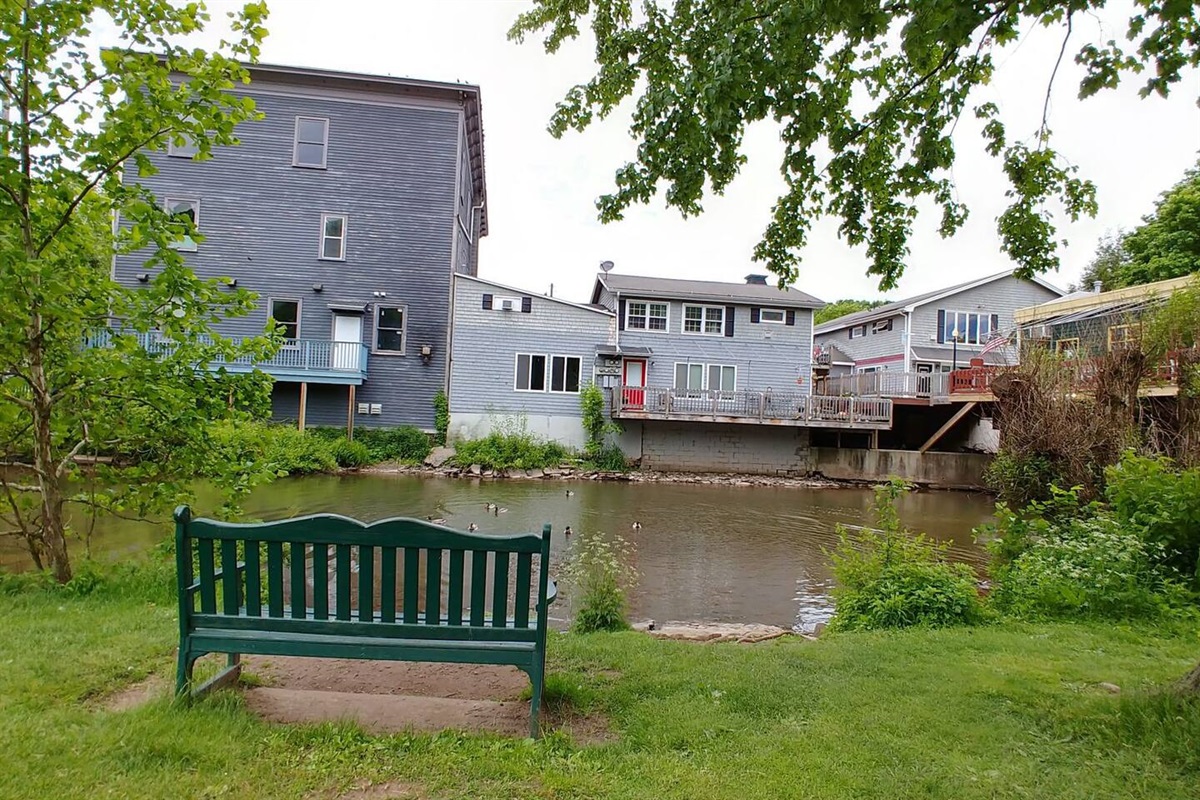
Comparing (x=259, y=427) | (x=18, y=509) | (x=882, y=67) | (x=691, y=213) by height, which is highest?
(x=882, y=67)

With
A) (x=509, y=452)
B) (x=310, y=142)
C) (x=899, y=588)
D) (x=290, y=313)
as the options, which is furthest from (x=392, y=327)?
(x=899, y=588)

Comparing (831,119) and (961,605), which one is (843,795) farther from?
(831,119)

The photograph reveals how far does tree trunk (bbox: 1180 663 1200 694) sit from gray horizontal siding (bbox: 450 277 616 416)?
69.8ft

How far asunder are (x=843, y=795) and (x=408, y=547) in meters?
2.03

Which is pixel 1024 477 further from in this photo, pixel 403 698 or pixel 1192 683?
pixel 403 698

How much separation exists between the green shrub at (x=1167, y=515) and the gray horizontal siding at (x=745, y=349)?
19.0m

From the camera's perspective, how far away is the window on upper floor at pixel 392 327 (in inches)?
902

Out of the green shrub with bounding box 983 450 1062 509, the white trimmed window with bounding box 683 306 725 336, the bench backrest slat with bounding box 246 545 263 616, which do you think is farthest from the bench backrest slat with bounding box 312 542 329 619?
the white trimmed window with bounding box 683 306 725 336

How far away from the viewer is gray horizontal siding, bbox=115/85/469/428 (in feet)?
73.3

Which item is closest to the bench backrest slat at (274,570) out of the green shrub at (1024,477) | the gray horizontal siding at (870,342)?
the green shrub at (1024,477)

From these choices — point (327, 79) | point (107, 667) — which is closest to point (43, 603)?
point (107, 667)

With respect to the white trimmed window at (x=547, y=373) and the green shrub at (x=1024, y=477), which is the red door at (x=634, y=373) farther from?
the green shrub at (x=1024, y=477)

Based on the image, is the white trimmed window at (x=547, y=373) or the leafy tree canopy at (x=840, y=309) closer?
the white trimmed window at (x=547, y=373)

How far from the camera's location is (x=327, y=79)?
2214cm
